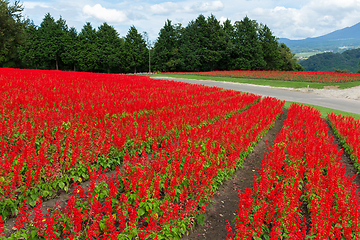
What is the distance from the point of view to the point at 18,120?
17.9 feet

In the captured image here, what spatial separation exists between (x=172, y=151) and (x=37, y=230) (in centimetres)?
317

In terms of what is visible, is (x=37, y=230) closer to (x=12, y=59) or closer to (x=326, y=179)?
(x=326, y=179)

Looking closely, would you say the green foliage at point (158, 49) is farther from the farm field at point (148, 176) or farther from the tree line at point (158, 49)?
the farm field at point (148, 176)

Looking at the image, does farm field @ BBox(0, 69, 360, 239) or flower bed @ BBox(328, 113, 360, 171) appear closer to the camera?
farm field @ BBox(0, 69, 360, 239)

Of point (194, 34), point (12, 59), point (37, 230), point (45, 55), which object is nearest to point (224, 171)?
point (37, 230)

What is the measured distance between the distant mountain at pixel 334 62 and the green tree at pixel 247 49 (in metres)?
71.4

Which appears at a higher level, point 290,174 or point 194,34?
point 194,34

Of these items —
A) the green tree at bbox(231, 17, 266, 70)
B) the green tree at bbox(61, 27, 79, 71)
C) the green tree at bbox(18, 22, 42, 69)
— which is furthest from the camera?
the green tree at bbox(18, 22, 42, 69)

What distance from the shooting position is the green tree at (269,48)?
59969 millimetres

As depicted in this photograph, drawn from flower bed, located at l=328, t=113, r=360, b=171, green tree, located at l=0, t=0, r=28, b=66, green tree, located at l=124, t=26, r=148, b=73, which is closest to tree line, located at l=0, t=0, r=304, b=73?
green tree, located at l=124, t=26, r=148, b=73

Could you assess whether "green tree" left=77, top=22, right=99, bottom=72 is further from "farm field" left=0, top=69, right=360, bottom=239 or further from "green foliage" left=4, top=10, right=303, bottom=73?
"farm field" left=0, top=69, right=360, bottom=239

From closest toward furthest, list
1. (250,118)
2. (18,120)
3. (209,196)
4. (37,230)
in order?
(37,230) < (209,196) < (18,120) < (250,118)

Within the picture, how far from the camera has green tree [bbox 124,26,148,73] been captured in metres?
56.6

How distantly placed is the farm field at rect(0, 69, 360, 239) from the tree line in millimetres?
48683
